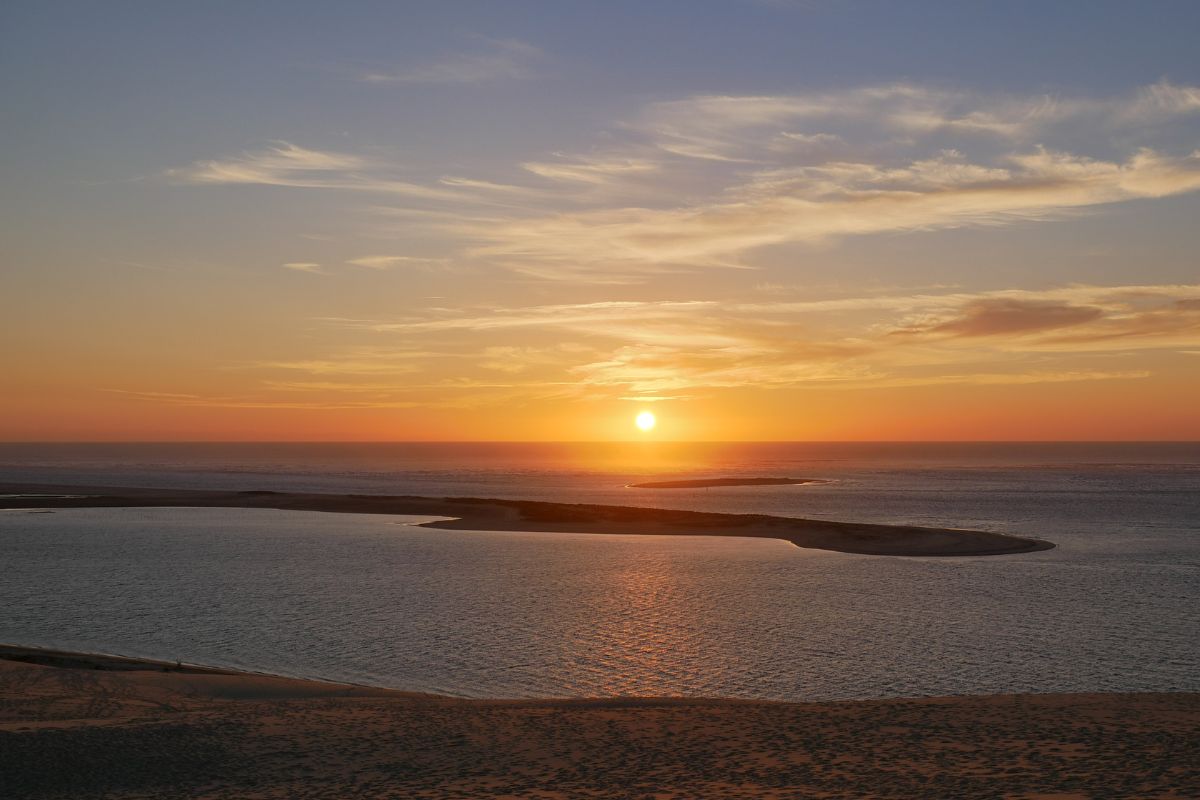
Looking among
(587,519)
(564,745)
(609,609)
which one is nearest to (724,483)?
(587,519)

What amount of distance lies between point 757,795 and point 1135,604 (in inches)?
1069

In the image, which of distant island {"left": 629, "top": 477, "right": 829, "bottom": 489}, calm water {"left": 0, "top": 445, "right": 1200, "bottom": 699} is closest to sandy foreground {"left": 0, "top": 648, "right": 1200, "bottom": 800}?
calm water {"left": 0, "top": 445, "right": 1200, "bottom": 699}

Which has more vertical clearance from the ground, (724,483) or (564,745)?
(564,745)

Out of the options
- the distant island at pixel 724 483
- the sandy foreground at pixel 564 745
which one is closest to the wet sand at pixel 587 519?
the sandy foreground at pixel 564 745

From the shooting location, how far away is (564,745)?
17094 mm

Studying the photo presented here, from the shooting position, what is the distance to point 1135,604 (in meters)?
35.4

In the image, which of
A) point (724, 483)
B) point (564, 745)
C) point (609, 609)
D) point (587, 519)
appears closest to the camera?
point (564, 745)

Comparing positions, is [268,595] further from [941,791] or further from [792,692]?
[941,791]

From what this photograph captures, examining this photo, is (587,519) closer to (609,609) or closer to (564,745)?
(609,609)

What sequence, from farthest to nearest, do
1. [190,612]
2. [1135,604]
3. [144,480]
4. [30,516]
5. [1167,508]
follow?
[144,480] → [1167,508] → [30,516] → [1135,604] → [190,612]

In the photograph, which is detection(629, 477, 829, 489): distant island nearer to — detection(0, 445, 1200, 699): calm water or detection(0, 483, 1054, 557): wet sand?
detection(0, 483, 1054, 557): wet sand

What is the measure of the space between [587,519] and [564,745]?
5655 centimetres

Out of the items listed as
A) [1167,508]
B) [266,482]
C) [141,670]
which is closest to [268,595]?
[141,670]

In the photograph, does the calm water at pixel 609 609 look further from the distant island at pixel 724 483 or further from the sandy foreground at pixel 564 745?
the distant island at pixel 724 483
